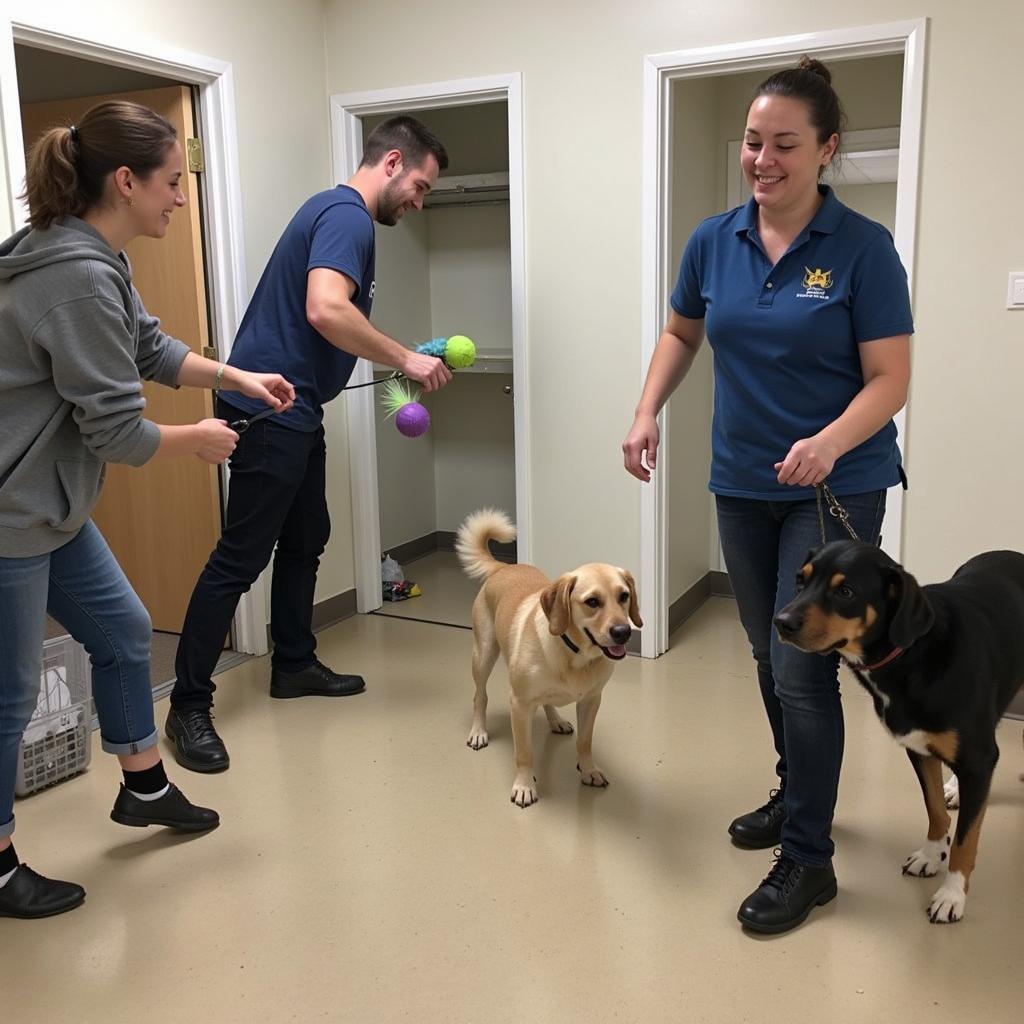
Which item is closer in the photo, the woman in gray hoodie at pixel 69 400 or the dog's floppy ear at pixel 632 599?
the woman in gray hoodie at pixel 69 400

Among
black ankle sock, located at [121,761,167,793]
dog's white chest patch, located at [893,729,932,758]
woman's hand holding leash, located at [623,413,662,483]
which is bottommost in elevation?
black ankle sock, located at [121,761,167,793]

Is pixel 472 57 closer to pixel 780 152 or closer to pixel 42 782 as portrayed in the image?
pixel 780 152

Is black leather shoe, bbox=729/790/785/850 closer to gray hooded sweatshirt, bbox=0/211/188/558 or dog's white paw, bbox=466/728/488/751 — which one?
dog's white paw, bbox=466/728/488/751

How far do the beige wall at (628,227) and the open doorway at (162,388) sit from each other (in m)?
0.77

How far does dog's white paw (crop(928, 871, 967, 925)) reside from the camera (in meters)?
2.01

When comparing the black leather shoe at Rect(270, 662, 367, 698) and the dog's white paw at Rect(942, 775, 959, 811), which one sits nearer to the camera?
the dog's white paw at Rect(942, 775, 959, 811)

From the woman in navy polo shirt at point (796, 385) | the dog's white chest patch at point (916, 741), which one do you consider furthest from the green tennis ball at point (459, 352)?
the dog's white chest patch at point (916, 741)

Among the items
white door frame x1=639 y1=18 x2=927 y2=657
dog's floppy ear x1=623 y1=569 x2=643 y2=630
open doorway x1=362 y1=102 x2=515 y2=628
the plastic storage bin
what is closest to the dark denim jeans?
the plastic storage bin

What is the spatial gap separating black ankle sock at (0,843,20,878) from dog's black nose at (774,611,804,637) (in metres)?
1.60

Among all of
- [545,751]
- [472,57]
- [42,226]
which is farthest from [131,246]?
[545,751]

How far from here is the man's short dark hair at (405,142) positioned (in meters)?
2.96

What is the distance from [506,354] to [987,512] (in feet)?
7.58

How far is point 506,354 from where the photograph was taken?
15.3 feet

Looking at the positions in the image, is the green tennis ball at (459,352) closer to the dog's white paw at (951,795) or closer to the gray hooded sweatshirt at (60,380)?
the gray hooded sweatshirt at (60,380)
